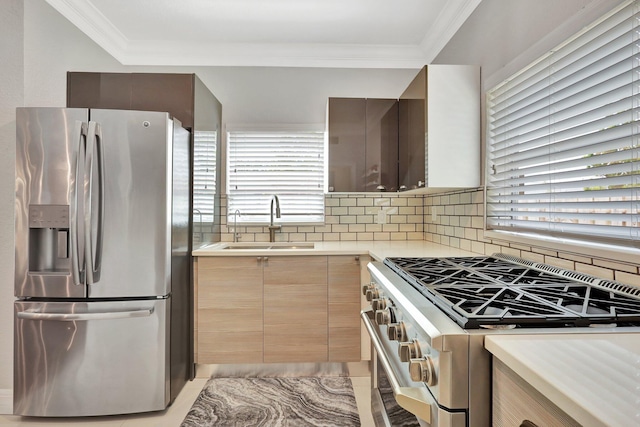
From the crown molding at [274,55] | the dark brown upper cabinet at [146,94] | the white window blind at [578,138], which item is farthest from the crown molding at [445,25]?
the dark brown upper cabinet at [146,94]

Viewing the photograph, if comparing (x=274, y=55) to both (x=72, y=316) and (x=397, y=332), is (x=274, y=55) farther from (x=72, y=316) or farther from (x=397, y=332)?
(x=397, y=332)

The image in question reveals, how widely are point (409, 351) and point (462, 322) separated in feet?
0.73

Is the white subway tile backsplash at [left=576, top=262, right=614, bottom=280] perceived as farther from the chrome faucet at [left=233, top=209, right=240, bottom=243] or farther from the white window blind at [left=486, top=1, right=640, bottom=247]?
the chrome faucet at [left=233, top=209, right=240, bottom=243]

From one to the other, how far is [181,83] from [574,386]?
270 centimetres

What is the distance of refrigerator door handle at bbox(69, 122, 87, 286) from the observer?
198 cm

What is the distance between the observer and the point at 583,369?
646mm

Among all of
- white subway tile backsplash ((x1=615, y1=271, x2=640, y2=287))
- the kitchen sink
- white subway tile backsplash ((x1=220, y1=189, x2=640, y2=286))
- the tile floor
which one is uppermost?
white subway tile backsplash ((x1=220, y1=189, x2=640, y2=286))

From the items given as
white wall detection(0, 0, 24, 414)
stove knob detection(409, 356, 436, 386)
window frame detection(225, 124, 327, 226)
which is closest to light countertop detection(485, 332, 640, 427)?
stove knob detection(409, 356, 436, 386)

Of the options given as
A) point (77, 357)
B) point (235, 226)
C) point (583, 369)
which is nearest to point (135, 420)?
point (77, 357)

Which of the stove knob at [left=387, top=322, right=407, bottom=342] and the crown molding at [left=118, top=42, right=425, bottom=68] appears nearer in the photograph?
the stove knob at [left=387, top=322, right=407, bottom=342]

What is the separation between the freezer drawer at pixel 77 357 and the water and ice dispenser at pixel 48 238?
216 mm

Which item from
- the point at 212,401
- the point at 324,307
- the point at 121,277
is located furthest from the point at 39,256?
the point at 324,307

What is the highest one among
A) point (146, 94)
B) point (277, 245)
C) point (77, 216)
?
point (146, 94)

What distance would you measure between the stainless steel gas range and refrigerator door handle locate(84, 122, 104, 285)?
1.57 m
